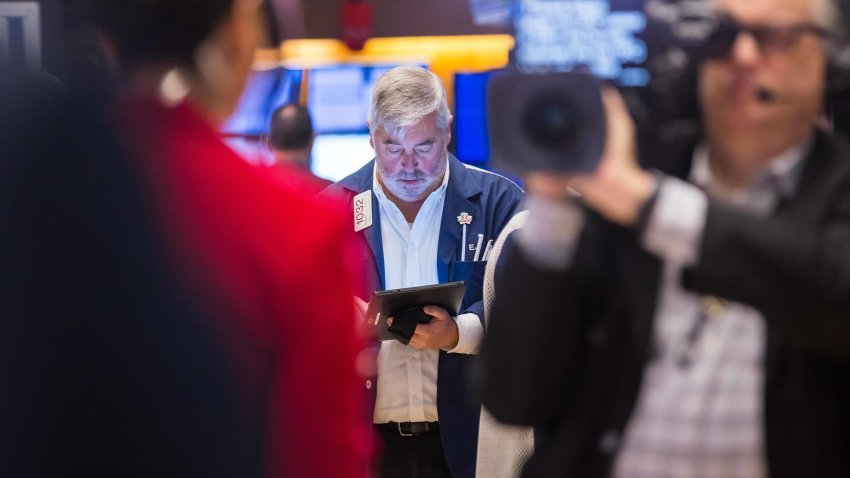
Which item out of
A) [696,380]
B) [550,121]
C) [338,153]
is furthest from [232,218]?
[338,153]

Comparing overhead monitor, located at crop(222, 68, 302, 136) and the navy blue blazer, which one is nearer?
overhead monitor, located at crop(222, 68, 302, 136)

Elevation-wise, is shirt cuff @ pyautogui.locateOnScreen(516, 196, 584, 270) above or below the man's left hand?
above

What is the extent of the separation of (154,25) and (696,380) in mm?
905

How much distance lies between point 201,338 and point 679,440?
0.76 metres

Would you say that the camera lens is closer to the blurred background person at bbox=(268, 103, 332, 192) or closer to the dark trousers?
the dark trousers

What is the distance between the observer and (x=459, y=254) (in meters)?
3.17

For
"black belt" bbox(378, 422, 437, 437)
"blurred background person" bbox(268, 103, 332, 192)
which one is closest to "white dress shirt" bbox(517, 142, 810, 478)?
"black belt" bbox(378, 422, 437, 437)

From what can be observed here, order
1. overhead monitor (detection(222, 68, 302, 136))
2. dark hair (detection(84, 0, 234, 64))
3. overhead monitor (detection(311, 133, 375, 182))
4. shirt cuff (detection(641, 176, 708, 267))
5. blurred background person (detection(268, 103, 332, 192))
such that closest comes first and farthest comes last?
dark hair (detection(84, 0, 234, 64)), overhead monitor (detection(222, 68, 302, 136)), shirt cuff (detection(641, 176, 708, 267)), blurred background person (detection(268, 103, 332, 192)), overhead monitor (detection(311, 133, 375, 182))

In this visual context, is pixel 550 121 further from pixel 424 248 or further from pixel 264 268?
pixel 424 248

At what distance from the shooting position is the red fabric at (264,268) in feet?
3.58

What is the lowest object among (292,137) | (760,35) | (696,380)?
(696,380)

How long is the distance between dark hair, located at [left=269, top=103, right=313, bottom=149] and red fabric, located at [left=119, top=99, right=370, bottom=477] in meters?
3.45

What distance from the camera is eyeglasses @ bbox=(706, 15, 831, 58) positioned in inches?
55.2

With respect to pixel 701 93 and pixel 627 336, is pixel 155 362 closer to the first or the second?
pixel 627 336
